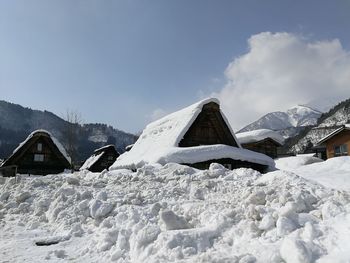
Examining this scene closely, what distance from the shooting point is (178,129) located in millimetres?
17172

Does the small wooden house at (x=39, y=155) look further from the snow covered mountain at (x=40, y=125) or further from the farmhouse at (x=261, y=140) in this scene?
the snow covered mountain at (x=40, y=125)

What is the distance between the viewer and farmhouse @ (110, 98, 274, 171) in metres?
14.3

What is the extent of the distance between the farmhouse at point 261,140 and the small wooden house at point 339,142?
685 centimetres

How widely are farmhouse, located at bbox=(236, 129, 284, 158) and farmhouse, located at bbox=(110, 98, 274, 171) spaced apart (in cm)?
761

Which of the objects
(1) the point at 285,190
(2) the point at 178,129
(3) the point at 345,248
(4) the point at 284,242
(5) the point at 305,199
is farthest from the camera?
(2) the point at 178,129

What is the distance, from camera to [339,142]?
3070cm

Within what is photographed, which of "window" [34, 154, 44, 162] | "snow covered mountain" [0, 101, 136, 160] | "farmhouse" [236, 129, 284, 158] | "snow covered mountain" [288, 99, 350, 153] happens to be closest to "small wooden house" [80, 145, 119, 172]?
"window" [34, 154, 44, 162]

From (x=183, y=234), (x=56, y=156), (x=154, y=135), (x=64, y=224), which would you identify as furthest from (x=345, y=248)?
(x=56, y=156)

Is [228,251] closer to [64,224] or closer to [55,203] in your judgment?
[64,224]

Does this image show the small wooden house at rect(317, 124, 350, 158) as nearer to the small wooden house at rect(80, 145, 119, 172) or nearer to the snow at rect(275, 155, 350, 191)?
the snow at rect(275, 155, 350, 191)

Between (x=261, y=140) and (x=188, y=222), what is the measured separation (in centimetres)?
2178

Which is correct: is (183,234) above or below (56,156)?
below

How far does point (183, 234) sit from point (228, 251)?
75cm

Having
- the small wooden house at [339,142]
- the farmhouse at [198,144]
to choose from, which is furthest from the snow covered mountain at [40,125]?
the farmhouse at [198,144]
